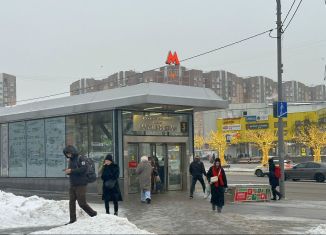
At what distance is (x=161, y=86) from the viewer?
67.2 feet

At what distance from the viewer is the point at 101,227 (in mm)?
10133

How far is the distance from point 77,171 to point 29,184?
14487 millimetres

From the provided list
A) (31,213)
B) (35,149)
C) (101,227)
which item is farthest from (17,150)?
(101,227)

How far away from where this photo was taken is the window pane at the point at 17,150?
26.3 metres

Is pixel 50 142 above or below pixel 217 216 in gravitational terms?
above

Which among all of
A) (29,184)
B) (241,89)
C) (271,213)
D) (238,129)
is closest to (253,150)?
(238,129)

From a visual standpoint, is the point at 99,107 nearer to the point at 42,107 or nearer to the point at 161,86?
the point at 161,86

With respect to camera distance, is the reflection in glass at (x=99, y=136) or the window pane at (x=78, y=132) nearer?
the reflection in glass at (x=99, y=136)

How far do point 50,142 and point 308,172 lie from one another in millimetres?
18974

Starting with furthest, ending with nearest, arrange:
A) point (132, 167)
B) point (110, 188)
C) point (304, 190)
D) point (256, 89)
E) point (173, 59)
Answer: point (256, 89) < point (304, 190) < point (173, 59) < point (132, 167) < point (110, 188)

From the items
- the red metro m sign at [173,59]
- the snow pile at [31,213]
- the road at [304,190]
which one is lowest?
the road at [304,190]

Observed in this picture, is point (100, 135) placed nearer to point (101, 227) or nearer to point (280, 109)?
point (280, 109)

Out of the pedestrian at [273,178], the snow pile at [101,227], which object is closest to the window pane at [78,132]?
the pedestrian at [273,178]

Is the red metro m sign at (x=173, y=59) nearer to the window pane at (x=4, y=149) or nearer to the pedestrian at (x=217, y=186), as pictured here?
the pedestrian at (x=217, y=186)
